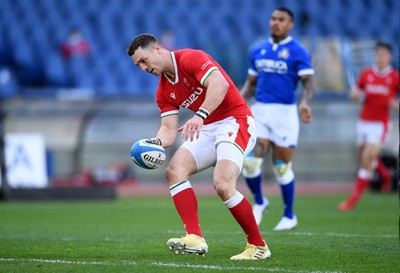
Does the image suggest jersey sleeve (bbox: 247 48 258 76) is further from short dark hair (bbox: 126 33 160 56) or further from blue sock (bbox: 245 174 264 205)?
short dark hair (bbox: 126 33 160 56)

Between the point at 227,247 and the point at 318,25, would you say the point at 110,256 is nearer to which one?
the point at 227,247

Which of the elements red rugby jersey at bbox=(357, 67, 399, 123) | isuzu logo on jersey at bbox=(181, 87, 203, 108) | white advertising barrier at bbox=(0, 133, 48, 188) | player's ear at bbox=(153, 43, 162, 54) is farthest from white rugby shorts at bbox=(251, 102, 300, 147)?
white advertising barrier at bbox=(0, 133, 48, 188)

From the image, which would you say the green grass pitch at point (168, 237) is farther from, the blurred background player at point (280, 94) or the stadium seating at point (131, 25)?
the stadium seating at point (131, 25)

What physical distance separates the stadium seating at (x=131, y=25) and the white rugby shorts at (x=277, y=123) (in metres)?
11.9

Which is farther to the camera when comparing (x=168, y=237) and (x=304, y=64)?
(x=304, y=64)

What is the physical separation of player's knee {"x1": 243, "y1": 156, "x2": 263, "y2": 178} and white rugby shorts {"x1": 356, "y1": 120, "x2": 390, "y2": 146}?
417 cm

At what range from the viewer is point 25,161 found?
16703 millimetres

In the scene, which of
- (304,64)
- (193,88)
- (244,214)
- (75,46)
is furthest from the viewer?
(75,46)

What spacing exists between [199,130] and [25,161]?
10.4m

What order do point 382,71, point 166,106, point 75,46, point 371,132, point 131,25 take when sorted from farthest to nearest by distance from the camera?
point 131,25
point 75,46
point 382,71
point 371,132
point 166,106

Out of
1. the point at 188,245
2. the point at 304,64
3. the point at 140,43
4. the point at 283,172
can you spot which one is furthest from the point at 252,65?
the point at 188,245

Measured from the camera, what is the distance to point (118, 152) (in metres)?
19.8

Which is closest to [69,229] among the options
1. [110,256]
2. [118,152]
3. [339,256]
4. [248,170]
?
[248,170]

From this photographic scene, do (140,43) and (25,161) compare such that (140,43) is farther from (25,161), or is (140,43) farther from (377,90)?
(25,161)
